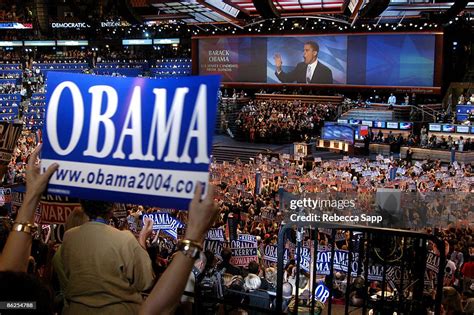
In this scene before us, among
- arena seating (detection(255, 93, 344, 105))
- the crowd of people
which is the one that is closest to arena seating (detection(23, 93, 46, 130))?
the crowd of people

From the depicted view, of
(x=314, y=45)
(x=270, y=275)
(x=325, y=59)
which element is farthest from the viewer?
(x=314, y=45)

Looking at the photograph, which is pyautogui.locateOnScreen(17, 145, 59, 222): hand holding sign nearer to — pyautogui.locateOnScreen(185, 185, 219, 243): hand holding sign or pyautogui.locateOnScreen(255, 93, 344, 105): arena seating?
pyautogui.locateOnScreen(185, 185, 219, 243): hand holding sign

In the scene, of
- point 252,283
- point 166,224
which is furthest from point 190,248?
point 166,224

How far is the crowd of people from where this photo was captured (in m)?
28.1

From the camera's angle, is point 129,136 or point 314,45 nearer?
point 129,136

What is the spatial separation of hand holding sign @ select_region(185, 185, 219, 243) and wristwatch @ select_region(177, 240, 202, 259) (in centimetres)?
2

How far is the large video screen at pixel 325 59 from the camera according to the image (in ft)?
103

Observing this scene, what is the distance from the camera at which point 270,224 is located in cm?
1077

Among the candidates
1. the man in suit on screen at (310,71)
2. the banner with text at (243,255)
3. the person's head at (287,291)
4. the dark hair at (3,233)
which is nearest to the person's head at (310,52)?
the man in suit on screen at (310,71)

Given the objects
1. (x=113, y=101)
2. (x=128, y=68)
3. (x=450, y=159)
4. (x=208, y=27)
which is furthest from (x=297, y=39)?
(x=113, y=101)

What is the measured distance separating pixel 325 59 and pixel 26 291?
34.1 m

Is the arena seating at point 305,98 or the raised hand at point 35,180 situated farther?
the arena seating at point 305,98

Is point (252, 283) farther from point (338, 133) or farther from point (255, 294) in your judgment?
point (338, 133)

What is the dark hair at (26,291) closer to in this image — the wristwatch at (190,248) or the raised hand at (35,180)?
the wristwatch at (190,248)
